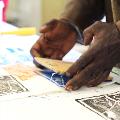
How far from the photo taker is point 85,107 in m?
0.58

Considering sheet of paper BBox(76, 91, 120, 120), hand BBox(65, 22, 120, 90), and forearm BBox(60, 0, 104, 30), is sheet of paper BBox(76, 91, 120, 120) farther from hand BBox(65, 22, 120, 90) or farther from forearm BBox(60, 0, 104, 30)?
forearm BBox(60, 0, 104, 30)

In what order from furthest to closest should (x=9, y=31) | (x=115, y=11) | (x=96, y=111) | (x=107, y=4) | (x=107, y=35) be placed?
(x=9, y=31) → (x=107, y=4) → (x=115, y=11) → (x=107, y=35) → (x=96, y=111)

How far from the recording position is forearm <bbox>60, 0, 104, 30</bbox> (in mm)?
1009

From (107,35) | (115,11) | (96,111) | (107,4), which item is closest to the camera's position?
(96,111)

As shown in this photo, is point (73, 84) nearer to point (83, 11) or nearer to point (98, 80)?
point (98, 80)

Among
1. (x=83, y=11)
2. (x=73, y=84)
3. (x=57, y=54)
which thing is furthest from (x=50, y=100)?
(x=83, y=11)

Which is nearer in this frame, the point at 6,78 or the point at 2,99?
the point at 2,99

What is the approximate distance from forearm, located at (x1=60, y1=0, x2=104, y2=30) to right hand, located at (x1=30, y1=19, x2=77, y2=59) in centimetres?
6

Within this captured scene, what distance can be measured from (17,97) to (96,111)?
0.16 metres

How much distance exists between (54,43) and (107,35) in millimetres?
306

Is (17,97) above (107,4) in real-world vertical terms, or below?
below

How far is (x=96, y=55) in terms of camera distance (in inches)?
26.4

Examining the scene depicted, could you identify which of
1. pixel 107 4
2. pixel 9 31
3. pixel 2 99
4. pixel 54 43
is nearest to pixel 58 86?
pixel 2 99

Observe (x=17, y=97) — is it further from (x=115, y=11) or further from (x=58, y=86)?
(x=115, y=11)
